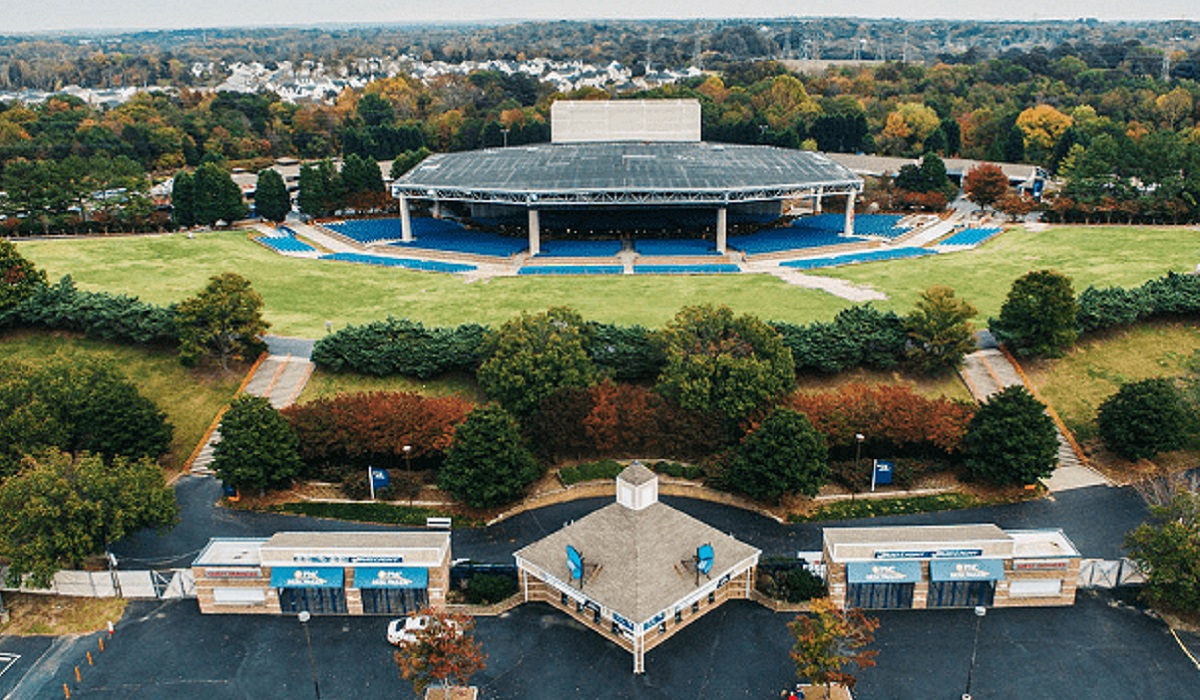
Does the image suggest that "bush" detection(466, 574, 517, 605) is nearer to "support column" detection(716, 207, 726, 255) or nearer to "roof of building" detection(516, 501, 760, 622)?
"roof of building" detection(516, 501, 760, 622)

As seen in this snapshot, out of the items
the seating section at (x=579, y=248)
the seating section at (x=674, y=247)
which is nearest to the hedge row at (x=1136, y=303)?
the seating section at (x=674, y=247)

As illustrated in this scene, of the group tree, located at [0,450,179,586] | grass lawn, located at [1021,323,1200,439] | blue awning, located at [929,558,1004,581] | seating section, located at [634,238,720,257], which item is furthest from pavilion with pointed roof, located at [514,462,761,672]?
seating section, located at [634,238,720,257]

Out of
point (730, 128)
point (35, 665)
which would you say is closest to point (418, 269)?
point (35, 665)

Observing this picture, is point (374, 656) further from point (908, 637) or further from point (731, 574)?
point (908, 637)

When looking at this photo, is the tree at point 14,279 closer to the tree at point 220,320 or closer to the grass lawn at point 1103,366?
the tree at point 220,320

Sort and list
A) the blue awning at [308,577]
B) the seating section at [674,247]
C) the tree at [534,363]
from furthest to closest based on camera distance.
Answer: the seating section at [674,247], the tree at [534,363], the blue awning at [308,577]
